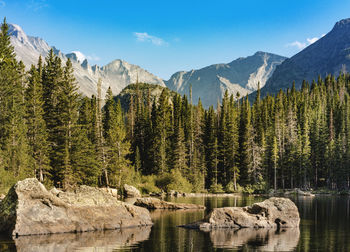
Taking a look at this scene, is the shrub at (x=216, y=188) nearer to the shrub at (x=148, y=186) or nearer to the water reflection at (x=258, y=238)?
the shrub at (x=148, y=186)

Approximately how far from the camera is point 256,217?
33188 millimetres

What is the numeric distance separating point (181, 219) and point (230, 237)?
32.5 feet

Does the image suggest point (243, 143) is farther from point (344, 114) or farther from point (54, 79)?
point (54, 79)

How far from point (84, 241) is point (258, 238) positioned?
41.3ft

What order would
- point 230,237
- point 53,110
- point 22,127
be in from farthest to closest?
point 53,110, point 22,127, point 230,237

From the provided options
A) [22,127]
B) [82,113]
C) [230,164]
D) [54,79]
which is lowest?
[230,164]

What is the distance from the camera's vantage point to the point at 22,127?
49406mm

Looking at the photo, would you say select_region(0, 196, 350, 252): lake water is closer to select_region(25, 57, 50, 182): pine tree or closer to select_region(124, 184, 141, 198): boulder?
select_region(25, 57, 50, 182): pine tree

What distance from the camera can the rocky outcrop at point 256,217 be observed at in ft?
106

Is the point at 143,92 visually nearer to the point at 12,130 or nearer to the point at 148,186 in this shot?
the point at 148,186

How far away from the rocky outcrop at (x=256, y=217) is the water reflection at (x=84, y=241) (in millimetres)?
6193

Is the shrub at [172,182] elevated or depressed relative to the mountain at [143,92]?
depressed

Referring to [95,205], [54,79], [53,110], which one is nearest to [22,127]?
[53,110]

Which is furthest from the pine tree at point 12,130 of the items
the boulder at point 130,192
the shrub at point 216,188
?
the shrub at point 216,188
